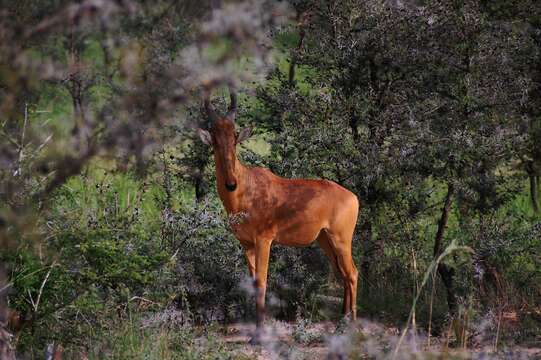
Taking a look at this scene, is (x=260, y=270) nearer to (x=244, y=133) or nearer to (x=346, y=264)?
(x=346, y=264)

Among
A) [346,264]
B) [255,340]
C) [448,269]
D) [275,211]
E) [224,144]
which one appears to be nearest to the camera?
[224,144]

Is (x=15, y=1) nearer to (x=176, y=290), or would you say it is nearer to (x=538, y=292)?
(x=176, y=290)

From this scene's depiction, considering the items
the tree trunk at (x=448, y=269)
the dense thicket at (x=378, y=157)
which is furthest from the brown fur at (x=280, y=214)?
the tree trunk at (x=448, y=269)

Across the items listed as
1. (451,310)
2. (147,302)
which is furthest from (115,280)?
(451,310)

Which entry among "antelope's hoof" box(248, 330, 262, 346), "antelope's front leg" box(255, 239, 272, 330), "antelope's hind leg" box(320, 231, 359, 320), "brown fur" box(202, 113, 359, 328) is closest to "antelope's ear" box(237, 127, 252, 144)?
"brown fur" box(202, 113, 359, 328)

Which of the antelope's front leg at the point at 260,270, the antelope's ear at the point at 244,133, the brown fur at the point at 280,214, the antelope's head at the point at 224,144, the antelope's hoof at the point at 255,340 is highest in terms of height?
the antelope's ear at the point at 244,133

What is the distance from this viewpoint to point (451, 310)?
32.4 feet

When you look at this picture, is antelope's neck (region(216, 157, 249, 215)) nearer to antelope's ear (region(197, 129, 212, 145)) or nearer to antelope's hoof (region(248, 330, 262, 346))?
antelope's ear (region(197, 129, 212, 145))

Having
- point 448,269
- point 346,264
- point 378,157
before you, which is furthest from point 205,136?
point 448,269

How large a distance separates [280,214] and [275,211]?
0.05 meters

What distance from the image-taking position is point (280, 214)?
862cm

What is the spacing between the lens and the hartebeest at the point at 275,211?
27.7 feet

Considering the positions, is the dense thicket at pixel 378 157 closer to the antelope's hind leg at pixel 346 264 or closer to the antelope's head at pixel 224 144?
the antelope's hind leg at pixel 346 264

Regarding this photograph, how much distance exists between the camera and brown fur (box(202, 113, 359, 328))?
848cm
